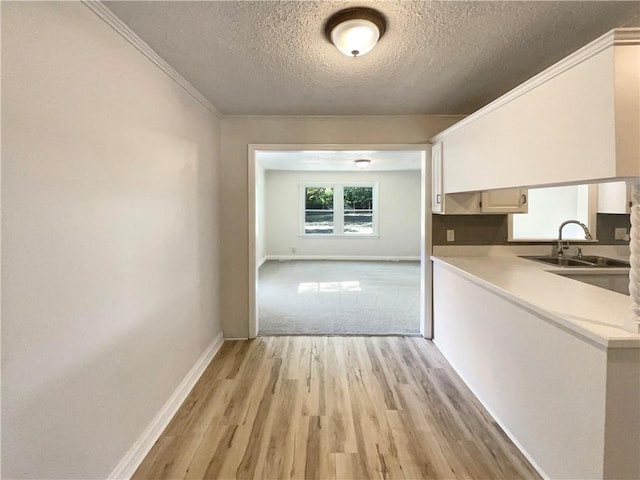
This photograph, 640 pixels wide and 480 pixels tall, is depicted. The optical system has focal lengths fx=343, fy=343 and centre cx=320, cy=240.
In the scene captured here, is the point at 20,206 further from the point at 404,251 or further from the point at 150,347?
the point at 404,251

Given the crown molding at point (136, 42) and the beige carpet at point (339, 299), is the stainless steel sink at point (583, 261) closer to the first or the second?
the beige carpet at point (339, 299)

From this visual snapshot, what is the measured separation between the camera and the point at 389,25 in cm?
179

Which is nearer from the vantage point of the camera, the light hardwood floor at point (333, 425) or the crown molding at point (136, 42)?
the crown molding at point (136, 42)

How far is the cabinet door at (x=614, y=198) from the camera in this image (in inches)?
120

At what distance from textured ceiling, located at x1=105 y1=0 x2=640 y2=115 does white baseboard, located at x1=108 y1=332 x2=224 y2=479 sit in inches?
88.3

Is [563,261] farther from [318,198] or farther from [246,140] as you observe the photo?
[318,198]

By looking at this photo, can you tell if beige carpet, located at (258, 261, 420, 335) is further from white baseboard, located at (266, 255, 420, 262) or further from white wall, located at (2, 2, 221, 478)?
white wall, located at (2, 2, 221, 478)

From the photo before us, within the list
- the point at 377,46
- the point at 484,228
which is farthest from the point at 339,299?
the point at 377,46

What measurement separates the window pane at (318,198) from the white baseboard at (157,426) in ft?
21.2

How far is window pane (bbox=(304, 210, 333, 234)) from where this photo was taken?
9.23m

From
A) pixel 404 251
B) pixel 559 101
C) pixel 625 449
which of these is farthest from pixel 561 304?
pixel 404 251

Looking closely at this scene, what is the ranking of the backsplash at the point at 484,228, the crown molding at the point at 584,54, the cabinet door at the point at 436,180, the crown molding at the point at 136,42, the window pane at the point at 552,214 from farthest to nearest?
1. the window pane at the point at 552,214
2. the backsplash at the point at 484,228
3. the cabinet door at the point at 436,180
4. the crown molding at the point at 136,42
5. the crown molding at the point at 584,54

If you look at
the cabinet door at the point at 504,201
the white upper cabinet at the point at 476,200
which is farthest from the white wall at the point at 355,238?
the cabinet door at the point at 504,201

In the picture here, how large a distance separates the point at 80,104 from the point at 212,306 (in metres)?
2.30
